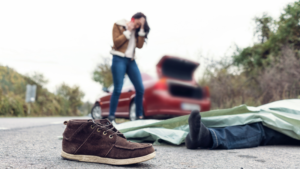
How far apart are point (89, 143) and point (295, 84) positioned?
20.9 ft

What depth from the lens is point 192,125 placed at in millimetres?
1896

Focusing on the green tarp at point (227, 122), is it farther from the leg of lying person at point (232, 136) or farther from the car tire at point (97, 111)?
the car tire at point (97, 111)

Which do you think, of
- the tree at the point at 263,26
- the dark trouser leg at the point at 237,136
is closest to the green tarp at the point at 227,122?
the dark trouser leg at the point at 237,136

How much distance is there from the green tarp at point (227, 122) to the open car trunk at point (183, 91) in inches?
100

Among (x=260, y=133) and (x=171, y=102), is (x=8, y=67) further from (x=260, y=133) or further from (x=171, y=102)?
(x=260, y=133)

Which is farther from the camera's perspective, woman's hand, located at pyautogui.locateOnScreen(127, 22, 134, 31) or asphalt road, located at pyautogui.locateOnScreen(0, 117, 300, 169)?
woman's hand, located at pyautogui.locateOnScreen(127, 22, 134, 31)

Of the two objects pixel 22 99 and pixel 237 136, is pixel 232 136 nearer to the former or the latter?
pixel 237 136

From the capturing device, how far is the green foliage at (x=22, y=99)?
442 inches

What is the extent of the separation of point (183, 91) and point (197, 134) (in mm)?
3236

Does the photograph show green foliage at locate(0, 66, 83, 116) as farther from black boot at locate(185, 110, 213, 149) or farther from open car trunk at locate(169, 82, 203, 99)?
black boot at locate(185, 110, 213, 149)

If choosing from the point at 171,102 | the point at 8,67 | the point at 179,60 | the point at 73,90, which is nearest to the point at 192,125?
the point at 171,102

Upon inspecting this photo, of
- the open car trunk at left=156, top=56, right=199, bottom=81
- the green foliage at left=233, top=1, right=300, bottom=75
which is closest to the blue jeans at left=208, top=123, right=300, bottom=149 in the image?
the open car trunk at left=156, top=56, right=199, bottom=81

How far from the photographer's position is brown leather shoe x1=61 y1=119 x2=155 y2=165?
1485 mm

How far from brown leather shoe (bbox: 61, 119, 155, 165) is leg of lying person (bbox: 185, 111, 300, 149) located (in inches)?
21.3
